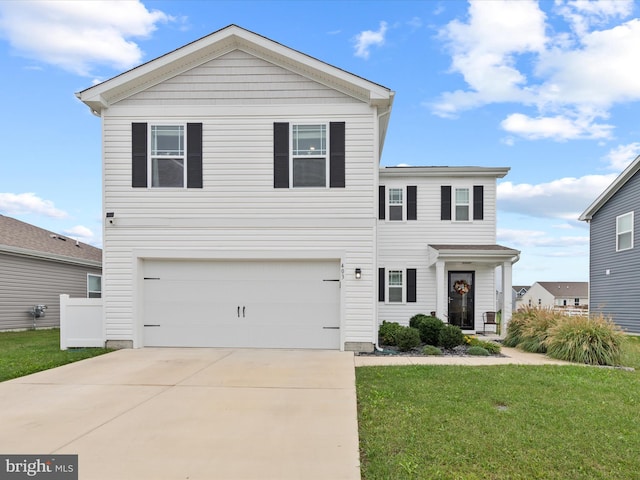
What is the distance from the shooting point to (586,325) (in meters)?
9.08

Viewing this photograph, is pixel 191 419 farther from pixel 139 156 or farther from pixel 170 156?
pixel 139 156

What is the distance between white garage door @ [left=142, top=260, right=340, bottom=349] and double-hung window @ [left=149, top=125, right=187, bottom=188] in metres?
1.90

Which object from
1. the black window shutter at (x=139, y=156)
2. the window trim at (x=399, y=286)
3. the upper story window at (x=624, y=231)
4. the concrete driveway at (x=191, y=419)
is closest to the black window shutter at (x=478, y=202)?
the window trim at (x=399, y=286)

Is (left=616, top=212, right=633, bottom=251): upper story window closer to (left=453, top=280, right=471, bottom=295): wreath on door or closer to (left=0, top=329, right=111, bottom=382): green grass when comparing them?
(left=453, top=280, right=471, bottom=295): wreath on door

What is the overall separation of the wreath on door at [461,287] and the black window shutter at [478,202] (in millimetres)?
2367

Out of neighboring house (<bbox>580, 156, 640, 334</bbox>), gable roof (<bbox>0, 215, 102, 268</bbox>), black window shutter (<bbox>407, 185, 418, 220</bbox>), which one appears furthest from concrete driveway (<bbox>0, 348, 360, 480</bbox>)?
neighboring house (<bbox>580, 156, 640, 334</bbox>)

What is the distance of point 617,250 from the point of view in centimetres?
1630

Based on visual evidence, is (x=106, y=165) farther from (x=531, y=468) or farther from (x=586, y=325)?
(x=586, y=325)

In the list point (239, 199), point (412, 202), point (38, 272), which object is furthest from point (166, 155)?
point (38, 272)

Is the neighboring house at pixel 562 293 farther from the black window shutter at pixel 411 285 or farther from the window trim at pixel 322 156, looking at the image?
the window trim at pixel 322 156

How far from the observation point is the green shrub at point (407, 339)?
9.52 m

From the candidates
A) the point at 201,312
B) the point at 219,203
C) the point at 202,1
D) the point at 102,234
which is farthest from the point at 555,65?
the point at 102,234

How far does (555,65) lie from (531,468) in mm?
14781

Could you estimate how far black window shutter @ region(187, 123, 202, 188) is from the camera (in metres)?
9.45
